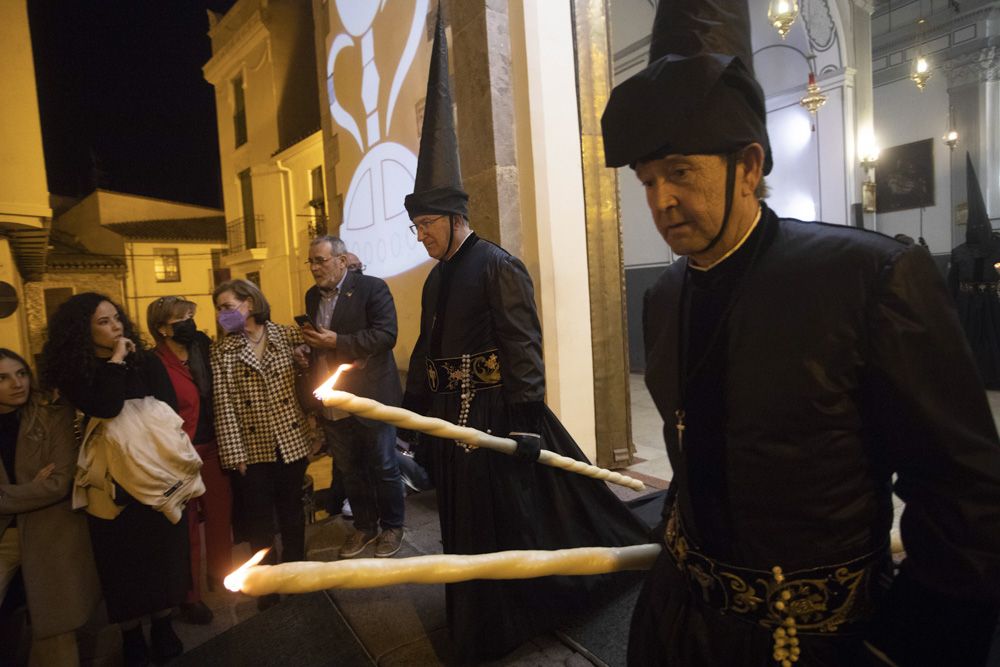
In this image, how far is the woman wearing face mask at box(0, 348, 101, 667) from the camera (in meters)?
2.64

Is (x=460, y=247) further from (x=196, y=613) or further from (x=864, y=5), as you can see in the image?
(x=864, y=5)

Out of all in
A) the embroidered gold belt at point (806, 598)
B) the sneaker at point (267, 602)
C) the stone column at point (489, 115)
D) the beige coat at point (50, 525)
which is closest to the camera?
the embroidered gold belt at point (806, 598)

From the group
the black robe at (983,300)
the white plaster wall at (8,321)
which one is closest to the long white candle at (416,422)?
the white plaster wall at (8,321)

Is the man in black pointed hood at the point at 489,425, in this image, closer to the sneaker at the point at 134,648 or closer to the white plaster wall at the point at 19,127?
the sneaker at the point at 134,648

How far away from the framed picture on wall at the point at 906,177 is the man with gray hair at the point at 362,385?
Answer: 11026 millimetres

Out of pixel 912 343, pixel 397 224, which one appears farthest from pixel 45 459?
pixel 397 224

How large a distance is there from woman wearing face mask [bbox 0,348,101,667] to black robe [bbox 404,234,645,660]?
Answer: 1.80 metres

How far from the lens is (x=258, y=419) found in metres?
3.38

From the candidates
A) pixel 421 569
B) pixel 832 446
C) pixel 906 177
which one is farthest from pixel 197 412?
pixel 906 177

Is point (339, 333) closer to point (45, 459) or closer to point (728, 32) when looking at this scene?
point (45, 459)

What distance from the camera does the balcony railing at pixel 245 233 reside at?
63.7 feet

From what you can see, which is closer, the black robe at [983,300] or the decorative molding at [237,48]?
the black robe at [983,300]

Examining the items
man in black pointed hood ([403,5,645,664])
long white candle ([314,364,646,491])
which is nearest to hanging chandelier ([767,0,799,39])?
man in black pointed hood ([403,5,645,664])

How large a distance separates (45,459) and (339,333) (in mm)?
1611
